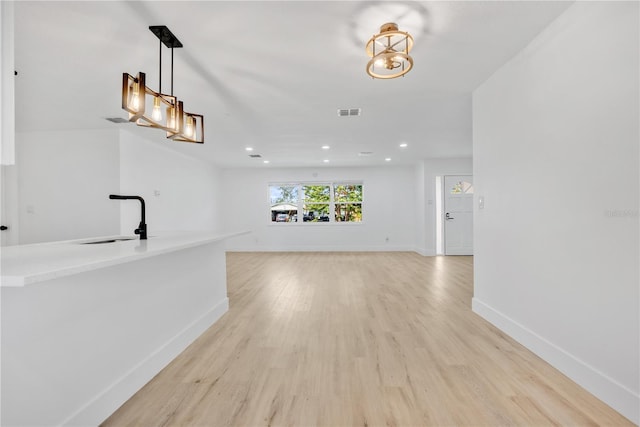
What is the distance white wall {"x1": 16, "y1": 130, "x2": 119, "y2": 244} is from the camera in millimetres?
4465

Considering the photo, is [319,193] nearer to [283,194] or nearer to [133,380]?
[283,194]

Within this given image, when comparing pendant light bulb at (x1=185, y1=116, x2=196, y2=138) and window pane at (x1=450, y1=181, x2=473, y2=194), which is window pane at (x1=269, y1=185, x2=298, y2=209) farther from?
pendant light bulb at (x1=185, y1=116, x2=196, y2=138)

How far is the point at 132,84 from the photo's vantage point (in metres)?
1.85

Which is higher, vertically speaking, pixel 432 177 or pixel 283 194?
pixel 432 177

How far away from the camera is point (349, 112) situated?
12.6 ft

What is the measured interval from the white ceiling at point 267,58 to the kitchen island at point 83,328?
1560 mm

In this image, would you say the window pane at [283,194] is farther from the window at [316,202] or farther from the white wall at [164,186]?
the white wall at [164,186]

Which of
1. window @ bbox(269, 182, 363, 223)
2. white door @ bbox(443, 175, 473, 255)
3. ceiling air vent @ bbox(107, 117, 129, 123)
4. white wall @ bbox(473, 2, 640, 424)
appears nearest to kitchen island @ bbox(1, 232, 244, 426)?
white wall @ bbox(473, 2, 640, 424)

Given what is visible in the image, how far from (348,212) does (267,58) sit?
6131 mm

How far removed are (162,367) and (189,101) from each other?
2792 mm

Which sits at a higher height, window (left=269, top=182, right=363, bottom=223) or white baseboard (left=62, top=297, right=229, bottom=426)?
window (left=269, top=182, right=363, bottom=223)

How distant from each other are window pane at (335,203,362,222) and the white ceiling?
3967 millimetres

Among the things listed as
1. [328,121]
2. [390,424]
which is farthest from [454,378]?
[328,121]

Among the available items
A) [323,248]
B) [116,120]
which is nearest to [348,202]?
[323,248]
